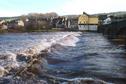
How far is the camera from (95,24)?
4776 inches

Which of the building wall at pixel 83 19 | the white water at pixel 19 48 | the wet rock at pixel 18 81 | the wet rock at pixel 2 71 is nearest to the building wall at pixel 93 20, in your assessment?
the building wall at pixel 83 19

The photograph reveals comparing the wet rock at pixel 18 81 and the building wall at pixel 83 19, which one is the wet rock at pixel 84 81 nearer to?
the wet rock at pixel 18 81

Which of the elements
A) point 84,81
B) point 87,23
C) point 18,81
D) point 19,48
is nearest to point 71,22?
point 87,23

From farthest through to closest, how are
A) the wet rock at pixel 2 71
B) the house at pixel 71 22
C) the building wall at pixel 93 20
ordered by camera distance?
the house at pixel 71 22 → the building wall at pixel 93 20 → the wet rock at pixel 2 71

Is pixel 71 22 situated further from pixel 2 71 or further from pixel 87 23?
pixel 2 71

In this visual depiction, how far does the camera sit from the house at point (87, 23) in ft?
397

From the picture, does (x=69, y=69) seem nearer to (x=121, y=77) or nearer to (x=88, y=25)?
(x=121, y=77)

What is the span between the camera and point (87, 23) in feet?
407

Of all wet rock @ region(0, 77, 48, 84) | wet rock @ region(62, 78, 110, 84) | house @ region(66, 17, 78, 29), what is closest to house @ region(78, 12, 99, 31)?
house @ region(66, 17, 78, 29)

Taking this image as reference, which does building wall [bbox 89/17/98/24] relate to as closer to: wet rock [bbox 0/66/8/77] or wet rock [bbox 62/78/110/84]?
wet rock [bbox 0/66/8/77]

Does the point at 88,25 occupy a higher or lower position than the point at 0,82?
lower

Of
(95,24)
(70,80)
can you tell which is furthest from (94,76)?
(95,24)

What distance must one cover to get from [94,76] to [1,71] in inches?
154

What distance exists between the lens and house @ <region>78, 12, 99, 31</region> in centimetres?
12094
